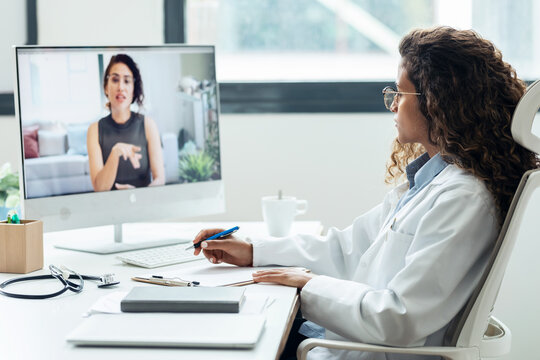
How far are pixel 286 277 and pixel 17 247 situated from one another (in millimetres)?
594

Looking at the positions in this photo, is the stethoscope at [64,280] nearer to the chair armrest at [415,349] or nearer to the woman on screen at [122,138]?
the woman on screen at [122,138]

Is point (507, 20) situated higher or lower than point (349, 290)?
higher

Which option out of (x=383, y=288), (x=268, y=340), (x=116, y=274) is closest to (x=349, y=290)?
(x=383, y=288)

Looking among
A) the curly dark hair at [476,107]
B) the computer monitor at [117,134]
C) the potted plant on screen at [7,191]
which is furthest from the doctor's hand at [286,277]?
the potted plant on screen at [7,191]

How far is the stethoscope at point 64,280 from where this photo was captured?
51.8 inches

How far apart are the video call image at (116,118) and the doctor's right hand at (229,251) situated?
334mm

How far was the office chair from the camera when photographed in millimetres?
1181

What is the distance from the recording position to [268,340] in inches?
41.9

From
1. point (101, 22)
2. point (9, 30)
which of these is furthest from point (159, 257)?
point (9, 30)

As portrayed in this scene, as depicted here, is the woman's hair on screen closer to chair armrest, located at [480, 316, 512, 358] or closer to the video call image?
the video call image

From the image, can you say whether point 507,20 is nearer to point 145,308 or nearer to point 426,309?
point 426,309

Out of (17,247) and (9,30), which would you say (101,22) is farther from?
(17,247)

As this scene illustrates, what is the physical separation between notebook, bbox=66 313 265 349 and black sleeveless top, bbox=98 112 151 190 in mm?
680

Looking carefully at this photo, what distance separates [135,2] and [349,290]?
1.83 m
